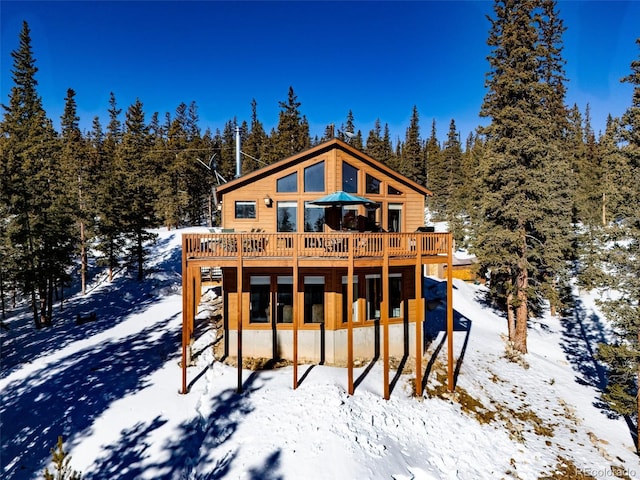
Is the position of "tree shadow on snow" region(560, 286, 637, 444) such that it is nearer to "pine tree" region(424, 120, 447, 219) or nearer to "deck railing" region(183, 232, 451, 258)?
"deck railing" region(183, 232, 451, 258)

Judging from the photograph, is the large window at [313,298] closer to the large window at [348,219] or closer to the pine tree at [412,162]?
the large window at [348,219]

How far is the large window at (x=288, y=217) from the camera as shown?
1399cm

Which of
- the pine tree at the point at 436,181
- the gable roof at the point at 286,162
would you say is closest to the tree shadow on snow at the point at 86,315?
the gable roof at the point at 286,162

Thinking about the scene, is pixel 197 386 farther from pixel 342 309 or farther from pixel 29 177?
pixel 29 177

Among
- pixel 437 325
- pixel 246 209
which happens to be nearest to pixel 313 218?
pixel 246 209

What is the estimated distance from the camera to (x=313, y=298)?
13328 mm

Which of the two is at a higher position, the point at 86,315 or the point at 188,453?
the point at 86,315

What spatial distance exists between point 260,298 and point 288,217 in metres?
3.63

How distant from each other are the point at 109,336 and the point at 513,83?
2381 centimetres

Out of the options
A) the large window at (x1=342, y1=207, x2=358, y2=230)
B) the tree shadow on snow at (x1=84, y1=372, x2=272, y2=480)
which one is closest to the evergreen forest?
→ the large window at (x1=342, y1=207, x2=358, y2=230)

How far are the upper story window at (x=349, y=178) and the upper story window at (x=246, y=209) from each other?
4.02 metres

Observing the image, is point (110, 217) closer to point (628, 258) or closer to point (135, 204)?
point (135, 204)

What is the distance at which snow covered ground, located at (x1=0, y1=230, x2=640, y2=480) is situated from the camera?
8203mm

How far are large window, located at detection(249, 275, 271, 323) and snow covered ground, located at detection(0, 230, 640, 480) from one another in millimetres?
2254
